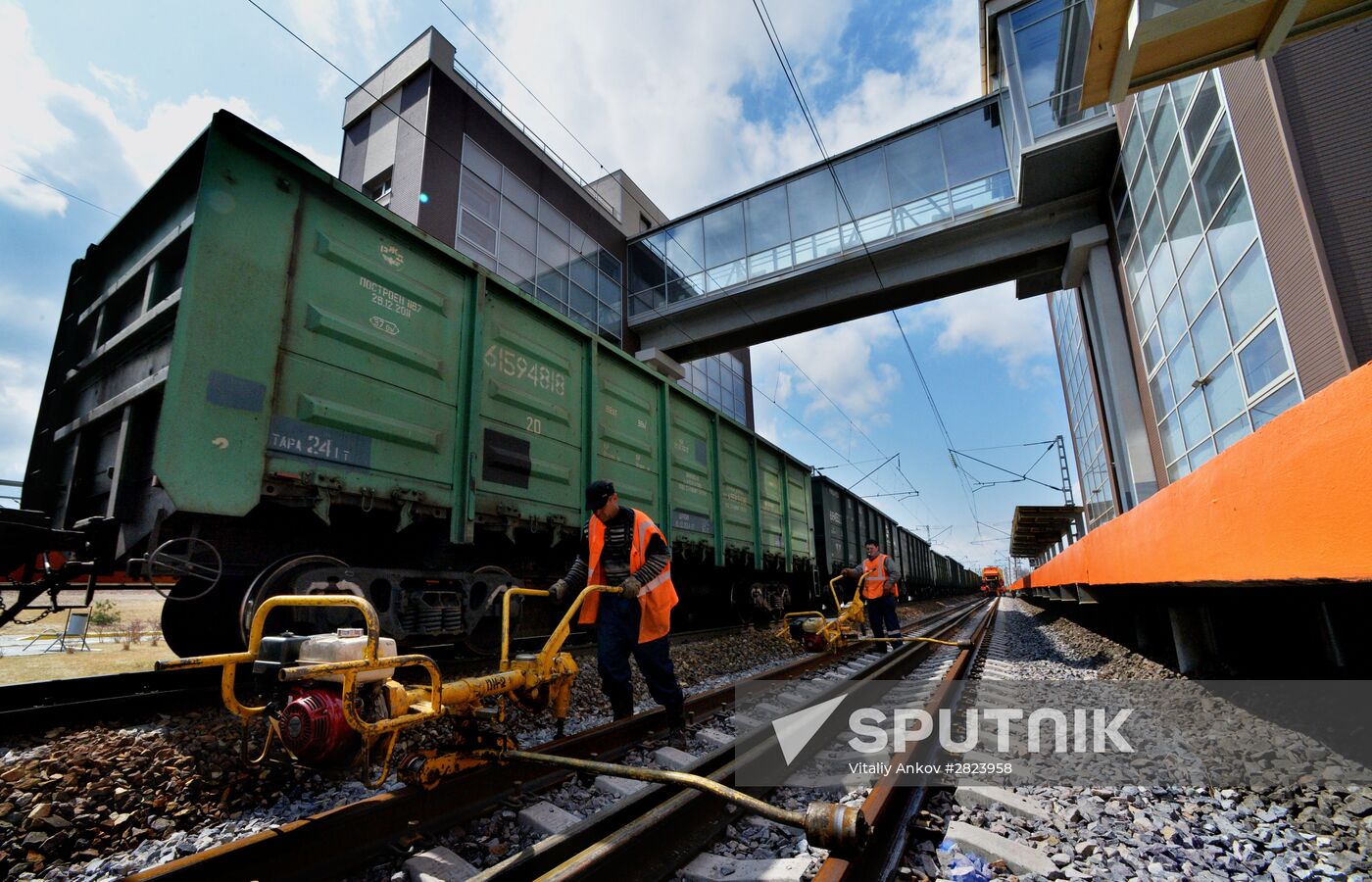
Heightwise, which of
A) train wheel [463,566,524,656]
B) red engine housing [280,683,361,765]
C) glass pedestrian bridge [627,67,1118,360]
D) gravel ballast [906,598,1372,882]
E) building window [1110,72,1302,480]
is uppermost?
glass pedestrian bridge [627,67,1118,360]

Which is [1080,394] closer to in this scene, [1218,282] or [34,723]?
[1218,282]

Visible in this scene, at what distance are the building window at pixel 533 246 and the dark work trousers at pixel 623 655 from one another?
1179 cm

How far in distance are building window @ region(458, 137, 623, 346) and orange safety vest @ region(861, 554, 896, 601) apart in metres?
10.4

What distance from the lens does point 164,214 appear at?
4.21 m

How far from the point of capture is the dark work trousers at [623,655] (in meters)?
3.85

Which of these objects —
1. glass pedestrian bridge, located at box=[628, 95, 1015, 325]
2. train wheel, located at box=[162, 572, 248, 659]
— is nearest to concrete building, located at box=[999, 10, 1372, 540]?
glass pedestrian bridge, located at box=[628, 95, 1015, 325]

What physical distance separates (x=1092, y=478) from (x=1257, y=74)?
14682mm

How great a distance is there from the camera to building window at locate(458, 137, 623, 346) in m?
15.3

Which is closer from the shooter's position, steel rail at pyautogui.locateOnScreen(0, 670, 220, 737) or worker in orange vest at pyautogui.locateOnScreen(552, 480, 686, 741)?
steel rail at pyautogui.locateOnScreen(0, 670, 220, 737)

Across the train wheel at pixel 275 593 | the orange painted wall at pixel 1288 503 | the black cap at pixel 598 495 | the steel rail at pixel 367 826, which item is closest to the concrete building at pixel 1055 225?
the orange painted wall at pixel 1288 503

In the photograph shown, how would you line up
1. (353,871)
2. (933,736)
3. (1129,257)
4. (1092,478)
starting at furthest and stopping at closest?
1. (1092,478)
2. (1129,257)
3. (933,736)
4. (353,871)

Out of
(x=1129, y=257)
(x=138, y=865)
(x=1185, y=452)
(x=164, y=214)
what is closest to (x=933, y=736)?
(x=138, y=865)

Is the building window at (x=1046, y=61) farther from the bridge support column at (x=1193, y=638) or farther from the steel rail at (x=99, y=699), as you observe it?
the steel rail at (x=99, y=699)

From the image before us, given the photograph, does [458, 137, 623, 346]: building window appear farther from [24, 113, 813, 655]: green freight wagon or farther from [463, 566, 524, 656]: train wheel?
[463, 566, 524, 656]: train wheel
